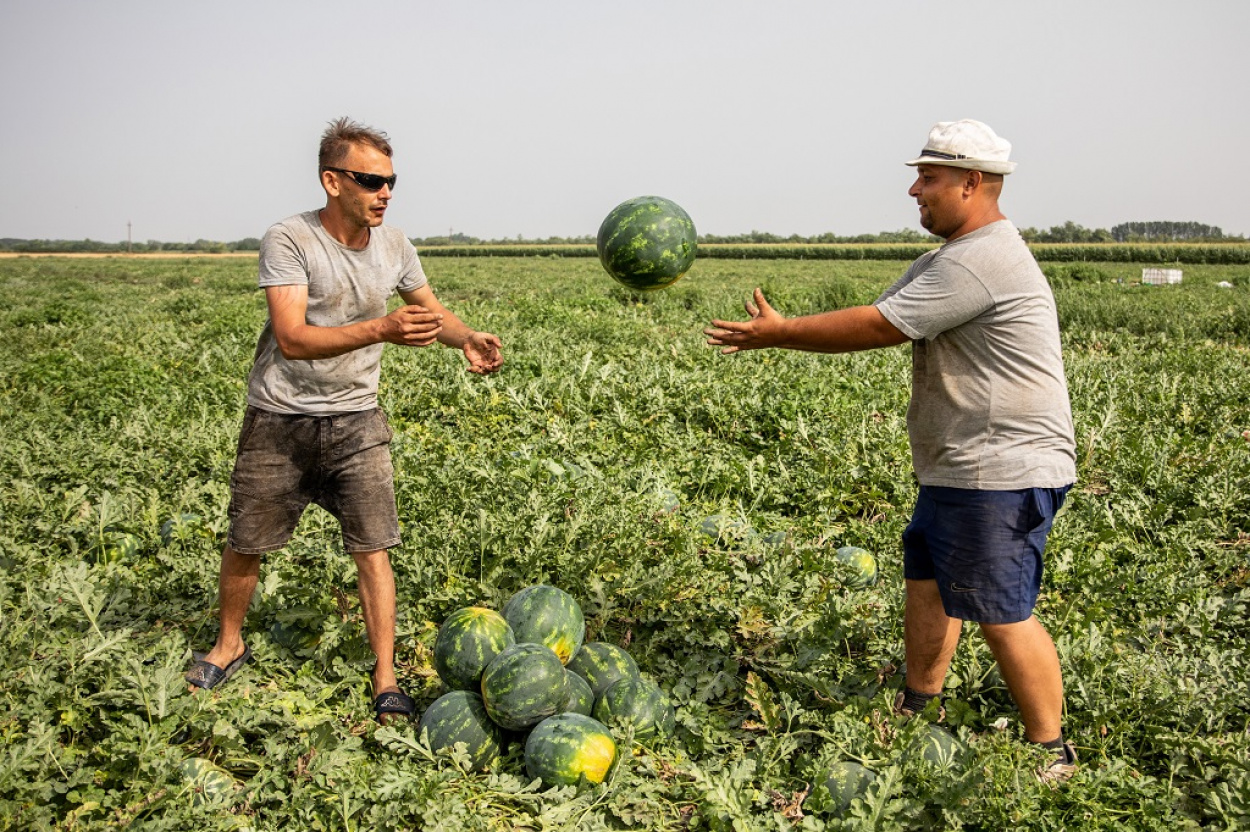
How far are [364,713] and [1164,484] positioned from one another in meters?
4.89

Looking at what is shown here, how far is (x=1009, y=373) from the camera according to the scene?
2.73m

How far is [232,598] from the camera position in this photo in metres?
3.37

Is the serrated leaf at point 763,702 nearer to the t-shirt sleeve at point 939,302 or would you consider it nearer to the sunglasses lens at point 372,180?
the t-shirt sleeve at point 939,302

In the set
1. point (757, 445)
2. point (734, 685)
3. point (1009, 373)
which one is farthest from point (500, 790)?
point (757, 445)

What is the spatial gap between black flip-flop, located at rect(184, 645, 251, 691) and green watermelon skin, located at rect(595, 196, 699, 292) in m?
2.20

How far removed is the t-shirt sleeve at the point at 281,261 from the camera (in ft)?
9.84

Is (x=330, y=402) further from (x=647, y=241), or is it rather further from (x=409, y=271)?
(x=647, y=241)

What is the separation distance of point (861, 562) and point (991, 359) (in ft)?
5.65

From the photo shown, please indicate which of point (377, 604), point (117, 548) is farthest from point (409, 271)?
point (117, 548)

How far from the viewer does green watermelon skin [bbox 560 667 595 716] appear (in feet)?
9.75

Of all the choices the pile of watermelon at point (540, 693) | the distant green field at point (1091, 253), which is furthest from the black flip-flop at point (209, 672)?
the distant green field at point (1091, 253)

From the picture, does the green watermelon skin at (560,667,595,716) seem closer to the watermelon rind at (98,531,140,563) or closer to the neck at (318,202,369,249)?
the neck at (318,202,369,249)

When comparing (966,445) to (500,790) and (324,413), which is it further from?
(324,413)

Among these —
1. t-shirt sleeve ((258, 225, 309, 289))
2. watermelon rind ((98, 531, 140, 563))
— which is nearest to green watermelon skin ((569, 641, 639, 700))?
t-shirt sleeve ((258, 225, 309, 289))
